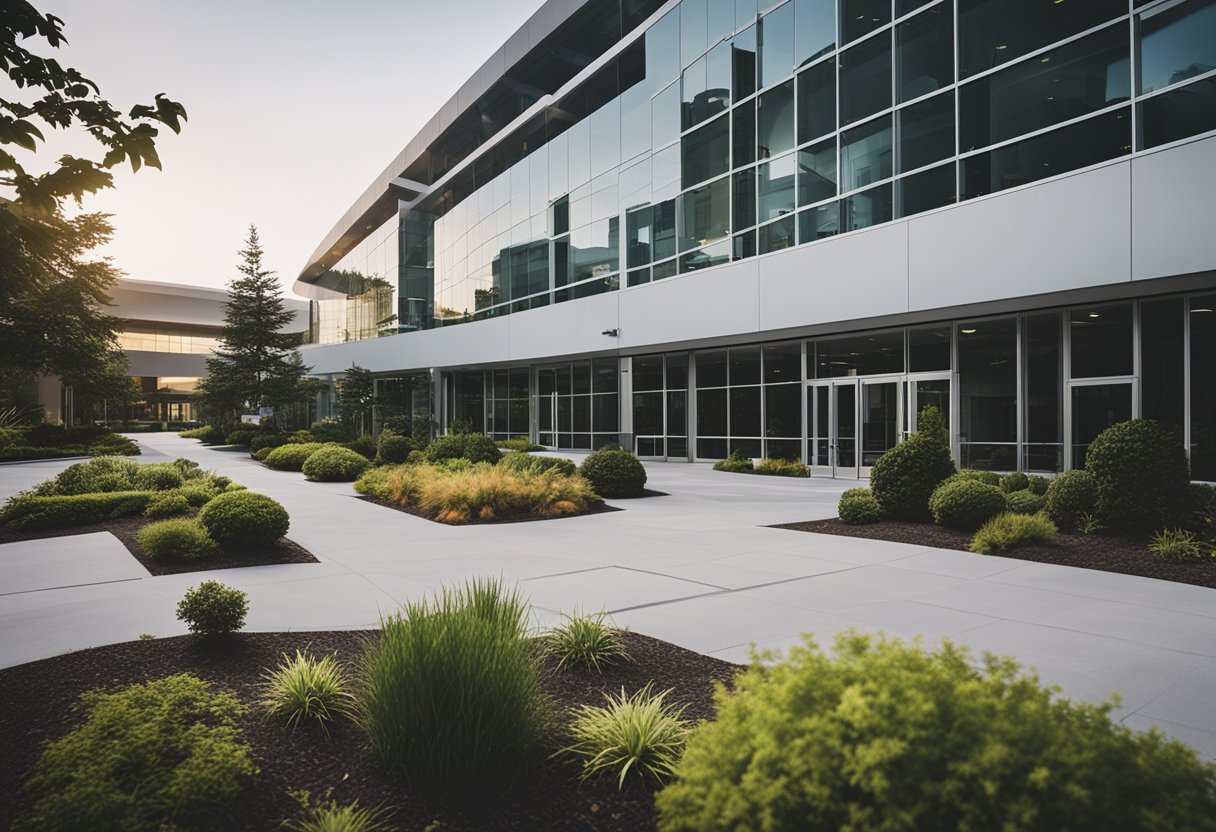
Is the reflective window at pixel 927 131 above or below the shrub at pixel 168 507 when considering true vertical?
above

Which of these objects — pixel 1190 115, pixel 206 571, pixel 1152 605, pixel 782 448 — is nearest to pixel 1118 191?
pixel 1190 115

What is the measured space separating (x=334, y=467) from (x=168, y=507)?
975cm

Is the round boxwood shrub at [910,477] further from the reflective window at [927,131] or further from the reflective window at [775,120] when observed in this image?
the reflective window at [775,120]

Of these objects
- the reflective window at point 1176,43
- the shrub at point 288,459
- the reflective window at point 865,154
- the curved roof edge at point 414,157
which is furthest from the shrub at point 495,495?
the curved roof edge at point 414,157

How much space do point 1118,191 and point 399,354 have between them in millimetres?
37237

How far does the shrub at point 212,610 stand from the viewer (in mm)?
5117

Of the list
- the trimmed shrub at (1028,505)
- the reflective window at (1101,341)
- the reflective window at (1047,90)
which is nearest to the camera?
the trimmed shrub at (1028,505)

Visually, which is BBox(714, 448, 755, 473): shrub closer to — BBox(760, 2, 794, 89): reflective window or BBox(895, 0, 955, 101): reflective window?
BBox(895, 0, 955, 101): reflective window

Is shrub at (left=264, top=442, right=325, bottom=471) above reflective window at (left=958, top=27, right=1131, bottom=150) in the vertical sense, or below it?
below

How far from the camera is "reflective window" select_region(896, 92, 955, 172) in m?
17.3

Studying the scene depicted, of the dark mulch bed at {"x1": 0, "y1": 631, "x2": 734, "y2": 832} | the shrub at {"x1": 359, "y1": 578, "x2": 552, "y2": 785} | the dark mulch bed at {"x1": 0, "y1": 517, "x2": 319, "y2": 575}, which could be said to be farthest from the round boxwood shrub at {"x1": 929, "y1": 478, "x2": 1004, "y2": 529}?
the dark mulch bed at {"x1": 0, "y1": 517, "x2": 319, "y2": 575}

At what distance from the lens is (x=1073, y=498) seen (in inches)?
409

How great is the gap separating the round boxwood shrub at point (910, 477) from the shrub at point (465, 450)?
12144 mm

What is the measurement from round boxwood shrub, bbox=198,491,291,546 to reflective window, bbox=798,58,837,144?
58.6 feet
